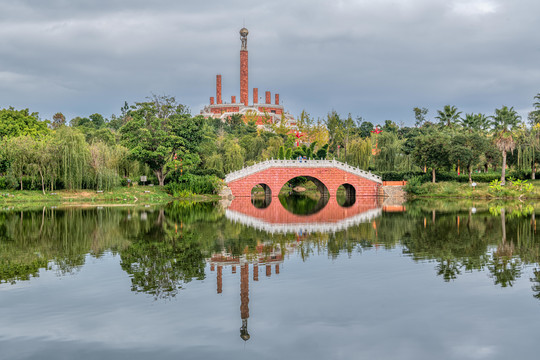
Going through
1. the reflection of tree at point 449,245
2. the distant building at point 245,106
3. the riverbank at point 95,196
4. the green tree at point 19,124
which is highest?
the distant building at point 245,106

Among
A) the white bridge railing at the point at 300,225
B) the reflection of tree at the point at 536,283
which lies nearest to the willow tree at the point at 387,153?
the white bridge railing at the point at 300,225

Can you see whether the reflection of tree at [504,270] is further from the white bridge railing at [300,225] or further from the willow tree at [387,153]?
the willow tree at [387,153]

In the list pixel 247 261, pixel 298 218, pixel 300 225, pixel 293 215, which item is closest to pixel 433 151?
pixel 293 215

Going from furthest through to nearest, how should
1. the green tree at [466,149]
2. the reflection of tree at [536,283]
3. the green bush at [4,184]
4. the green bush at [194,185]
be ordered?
the green bush at [194,185] < the green tree at [466,149] < the green bush at [4,184] < the reflection of tree at [536,283]

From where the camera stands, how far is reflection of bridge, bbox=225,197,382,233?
21641mm

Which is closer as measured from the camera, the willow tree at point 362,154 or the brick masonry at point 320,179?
the brick masonry at point 320,179

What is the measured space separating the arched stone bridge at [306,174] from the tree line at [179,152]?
2.57 m

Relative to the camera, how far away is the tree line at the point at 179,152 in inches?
1359

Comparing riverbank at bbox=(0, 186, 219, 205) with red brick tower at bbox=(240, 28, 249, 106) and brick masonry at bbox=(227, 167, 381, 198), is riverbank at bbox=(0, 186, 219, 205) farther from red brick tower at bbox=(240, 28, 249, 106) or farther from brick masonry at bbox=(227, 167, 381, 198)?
red brick tower at bbox=(240, 28, 249, 106)

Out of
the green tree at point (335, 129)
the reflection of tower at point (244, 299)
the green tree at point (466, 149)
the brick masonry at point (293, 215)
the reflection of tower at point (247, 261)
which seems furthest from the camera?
the green tree at point (335, 129)

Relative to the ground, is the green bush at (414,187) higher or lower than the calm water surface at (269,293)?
higher

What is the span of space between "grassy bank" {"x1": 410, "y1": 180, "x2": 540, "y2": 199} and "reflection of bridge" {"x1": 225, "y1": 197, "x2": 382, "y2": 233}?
11.3 meters

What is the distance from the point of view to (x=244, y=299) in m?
10.3

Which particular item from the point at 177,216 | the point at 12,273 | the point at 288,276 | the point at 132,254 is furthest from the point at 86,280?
the point at 177,216
